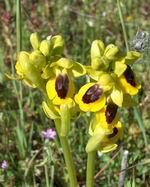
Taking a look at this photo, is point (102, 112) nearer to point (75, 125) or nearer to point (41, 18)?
point (75, 125)

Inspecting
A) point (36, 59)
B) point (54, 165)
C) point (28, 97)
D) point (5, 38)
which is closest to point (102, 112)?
point (36, 59)

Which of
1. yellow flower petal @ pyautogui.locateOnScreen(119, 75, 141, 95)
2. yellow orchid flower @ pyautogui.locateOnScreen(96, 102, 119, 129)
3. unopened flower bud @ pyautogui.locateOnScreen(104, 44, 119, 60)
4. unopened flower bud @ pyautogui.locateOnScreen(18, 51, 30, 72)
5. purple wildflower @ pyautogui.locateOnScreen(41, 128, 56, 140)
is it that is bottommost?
purple wildflower @ pyautogui.locateOnScreen(41, 128, 56, 140)

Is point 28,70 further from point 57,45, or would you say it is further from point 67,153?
point 67,153

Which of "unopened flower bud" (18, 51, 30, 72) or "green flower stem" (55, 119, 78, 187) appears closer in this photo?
"unopened flower bud" (18, 51, 30, 72)

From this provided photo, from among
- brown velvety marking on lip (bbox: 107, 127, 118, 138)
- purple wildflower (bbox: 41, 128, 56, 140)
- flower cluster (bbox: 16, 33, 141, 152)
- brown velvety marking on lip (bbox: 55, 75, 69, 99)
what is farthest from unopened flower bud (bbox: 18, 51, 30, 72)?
purple wildflower (bbox: 41, 128, 56, 140)

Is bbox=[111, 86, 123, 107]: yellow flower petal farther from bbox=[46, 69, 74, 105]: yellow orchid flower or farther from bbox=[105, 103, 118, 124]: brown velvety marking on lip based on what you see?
bbox=[46, 69, 74, 105]: yellow orchid flower

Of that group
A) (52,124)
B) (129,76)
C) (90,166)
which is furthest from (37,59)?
(52,124)

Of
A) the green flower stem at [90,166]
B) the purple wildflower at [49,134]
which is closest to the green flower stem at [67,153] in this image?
the green flower stem at [90,166]

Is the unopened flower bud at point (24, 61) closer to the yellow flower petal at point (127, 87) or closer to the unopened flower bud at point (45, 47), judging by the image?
the unopened flower bud at point (45, 47)
